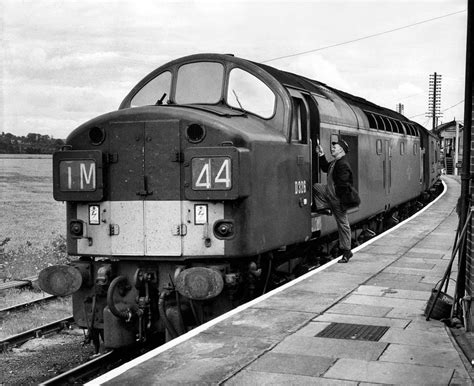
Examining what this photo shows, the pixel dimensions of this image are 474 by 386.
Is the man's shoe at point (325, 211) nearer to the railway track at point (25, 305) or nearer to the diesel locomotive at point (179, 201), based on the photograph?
the diesel locomotive at point (179, 201)

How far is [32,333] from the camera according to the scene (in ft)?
30.2

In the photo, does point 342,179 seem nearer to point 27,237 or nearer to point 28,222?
point 27,237

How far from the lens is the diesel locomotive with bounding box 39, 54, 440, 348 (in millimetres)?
7609

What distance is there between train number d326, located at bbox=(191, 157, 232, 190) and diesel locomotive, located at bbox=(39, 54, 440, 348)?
1 cm

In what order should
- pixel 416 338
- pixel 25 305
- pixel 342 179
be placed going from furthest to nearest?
pixel 25 305, pixel 342 179, pixel 416 338

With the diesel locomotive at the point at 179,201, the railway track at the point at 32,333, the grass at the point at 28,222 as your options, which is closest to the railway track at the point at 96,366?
the diesel locomotive at the point at 179,201

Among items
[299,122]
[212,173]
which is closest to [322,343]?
[212,173]

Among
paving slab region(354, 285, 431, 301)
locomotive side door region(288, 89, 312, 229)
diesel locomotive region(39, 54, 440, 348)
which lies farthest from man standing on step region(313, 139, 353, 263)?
paving slab region(354, 285, 431, 301)

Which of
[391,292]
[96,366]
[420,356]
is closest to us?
[420,356]

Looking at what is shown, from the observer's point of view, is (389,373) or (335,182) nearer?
(389,373)

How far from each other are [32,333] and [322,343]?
4.38 meters

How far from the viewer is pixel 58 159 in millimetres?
8117

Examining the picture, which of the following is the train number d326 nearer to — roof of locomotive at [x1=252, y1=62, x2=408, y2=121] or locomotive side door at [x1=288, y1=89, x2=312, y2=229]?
locomotive side door at [x1=288, y1=89, x2=312, y2=229]

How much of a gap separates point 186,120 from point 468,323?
11.6ft
